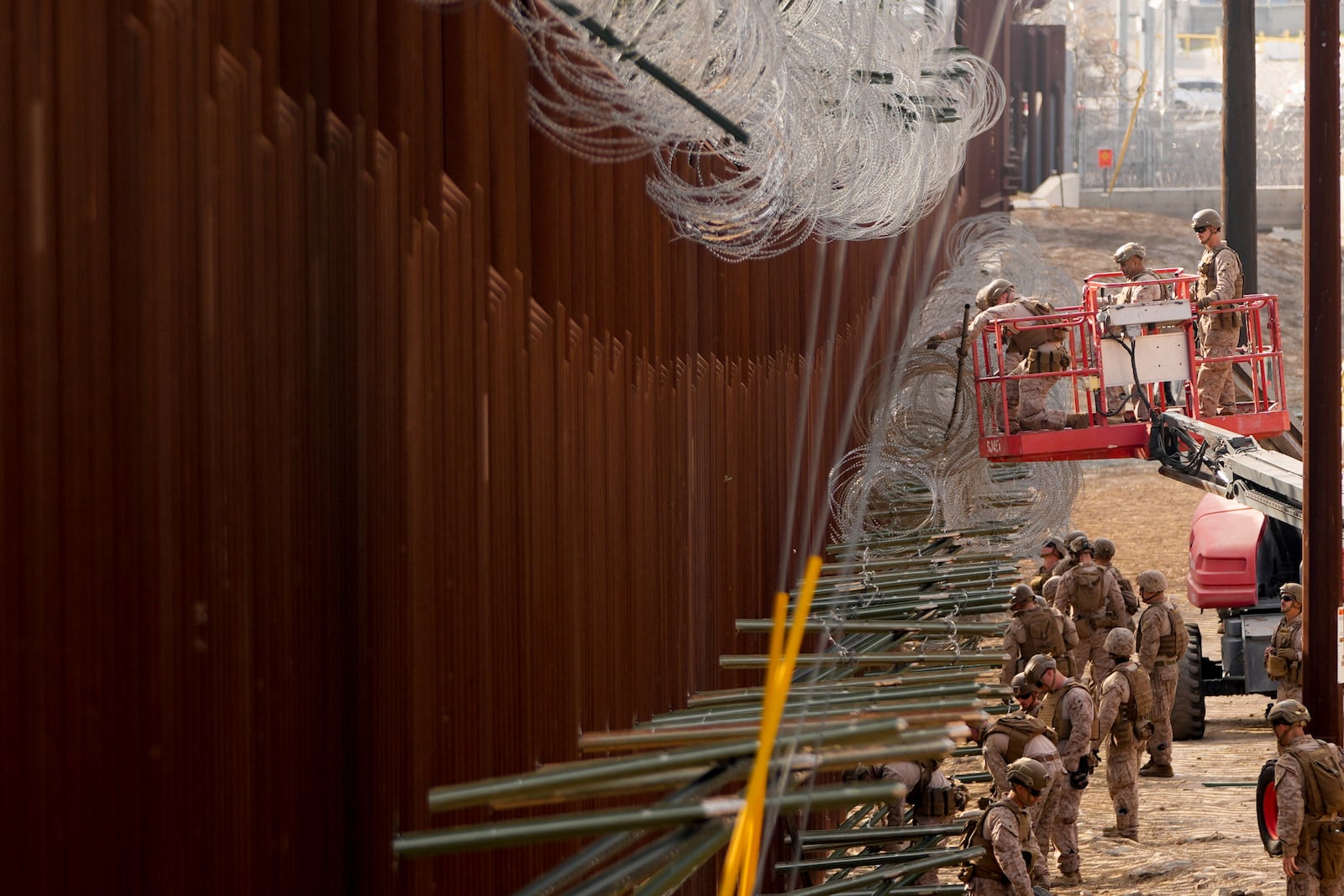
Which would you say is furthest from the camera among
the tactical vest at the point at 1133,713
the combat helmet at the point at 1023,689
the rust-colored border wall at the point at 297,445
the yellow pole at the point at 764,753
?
the tactical vest at the point at 1133,713

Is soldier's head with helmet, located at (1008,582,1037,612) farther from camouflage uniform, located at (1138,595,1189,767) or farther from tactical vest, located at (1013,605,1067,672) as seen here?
camouflage uniform, located at (1138,595,1189,767)

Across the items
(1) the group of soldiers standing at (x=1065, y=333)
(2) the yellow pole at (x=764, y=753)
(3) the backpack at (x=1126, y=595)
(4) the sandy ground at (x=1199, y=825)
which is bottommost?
(4) the sandy ground at (x=1199, y=825)

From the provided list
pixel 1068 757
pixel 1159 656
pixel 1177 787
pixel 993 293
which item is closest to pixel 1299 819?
pixel 1068 757

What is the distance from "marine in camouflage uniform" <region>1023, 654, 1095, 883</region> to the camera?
371 inches

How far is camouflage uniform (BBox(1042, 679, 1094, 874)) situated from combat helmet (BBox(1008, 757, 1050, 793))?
5.27 ft

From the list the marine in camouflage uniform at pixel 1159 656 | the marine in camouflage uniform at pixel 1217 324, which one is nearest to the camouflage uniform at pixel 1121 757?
the marine in camouflage uniform at pixel 1159 656

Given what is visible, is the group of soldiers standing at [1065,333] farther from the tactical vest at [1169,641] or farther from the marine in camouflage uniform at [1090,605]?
the tactical vest at [1169,641]

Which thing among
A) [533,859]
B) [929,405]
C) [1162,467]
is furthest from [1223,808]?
[533,859]

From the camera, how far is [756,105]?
579 centimetres

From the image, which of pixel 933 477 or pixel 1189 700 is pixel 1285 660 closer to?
pixel 1189 700

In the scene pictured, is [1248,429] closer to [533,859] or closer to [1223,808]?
[1223,808]

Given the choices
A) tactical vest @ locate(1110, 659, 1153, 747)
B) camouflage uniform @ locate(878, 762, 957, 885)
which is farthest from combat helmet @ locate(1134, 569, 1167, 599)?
camouflage uniform @ locate(878, 762, 957, 885)

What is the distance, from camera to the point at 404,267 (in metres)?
4.28

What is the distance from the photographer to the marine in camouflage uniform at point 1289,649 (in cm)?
1130
